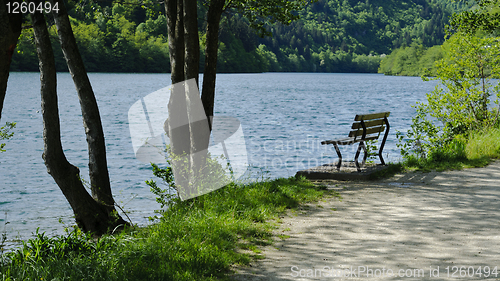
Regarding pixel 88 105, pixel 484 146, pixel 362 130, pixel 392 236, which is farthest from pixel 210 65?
pixel 484 146

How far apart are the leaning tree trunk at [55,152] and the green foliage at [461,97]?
8.55m

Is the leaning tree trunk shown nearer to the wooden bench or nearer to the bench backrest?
the wooden bench

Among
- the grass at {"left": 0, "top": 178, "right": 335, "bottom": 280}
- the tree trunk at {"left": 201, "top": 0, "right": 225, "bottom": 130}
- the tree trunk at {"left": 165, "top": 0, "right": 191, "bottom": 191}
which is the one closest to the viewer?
the grass at {"left": 0, "top": 178, "right": 335, "bottom": 280}

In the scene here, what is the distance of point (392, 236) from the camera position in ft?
17.8

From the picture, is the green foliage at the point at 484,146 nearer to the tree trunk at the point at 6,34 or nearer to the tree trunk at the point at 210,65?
the tree trunk at the point at 210,65

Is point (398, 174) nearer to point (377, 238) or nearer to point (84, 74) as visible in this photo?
point (377, 238)

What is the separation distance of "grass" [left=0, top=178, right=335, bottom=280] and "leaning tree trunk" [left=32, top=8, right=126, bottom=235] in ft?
3.90

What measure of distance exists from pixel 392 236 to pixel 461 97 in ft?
28.3

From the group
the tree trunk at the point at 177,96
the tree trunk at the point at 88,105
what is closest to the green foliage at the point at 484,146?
the tree trunk at the point at 177,96

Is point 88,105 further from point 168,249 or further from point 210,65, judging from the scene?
point 168,249

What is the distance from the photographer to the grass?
4.09 meters

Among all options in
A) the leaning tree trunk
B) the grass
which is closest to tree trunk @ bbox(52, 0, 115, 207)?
the leaning tree trunk

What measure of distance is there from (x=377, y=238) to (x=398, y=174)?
442cm

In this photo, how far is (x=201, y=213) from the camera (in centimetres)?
623
